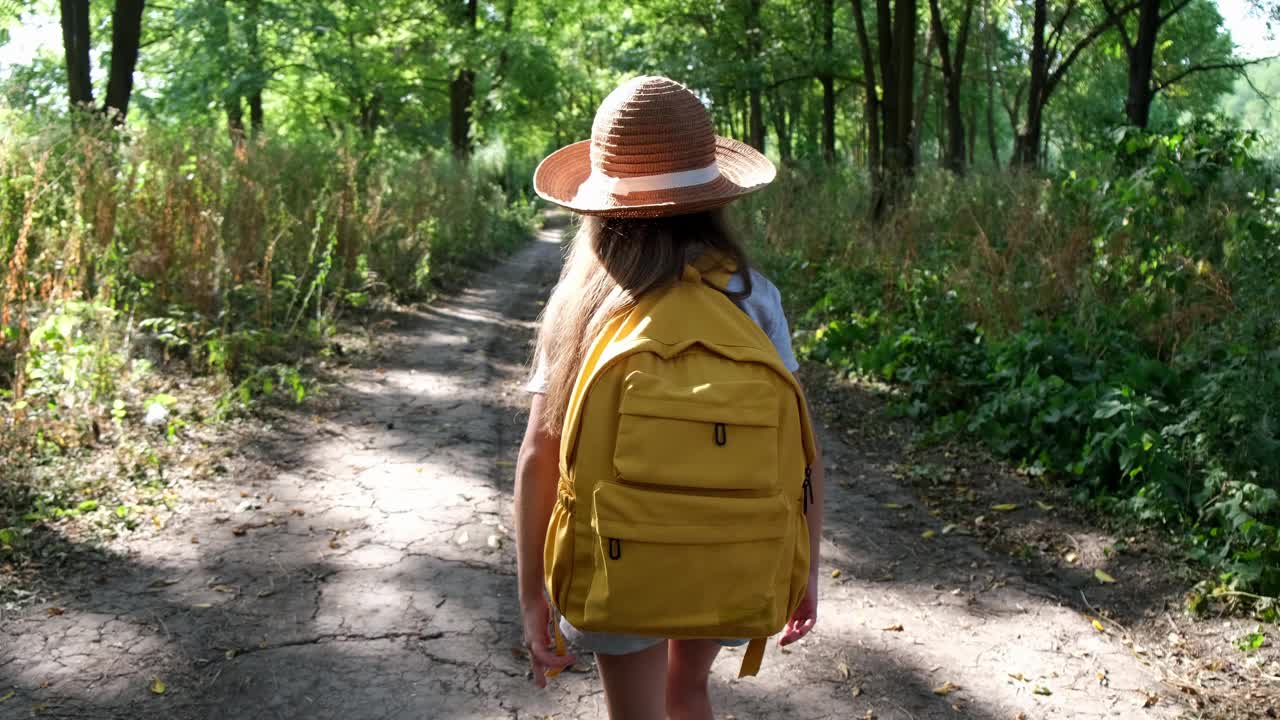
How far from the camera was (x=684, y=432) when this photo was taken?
165cm

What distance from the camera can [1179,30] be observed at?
73.8 ft

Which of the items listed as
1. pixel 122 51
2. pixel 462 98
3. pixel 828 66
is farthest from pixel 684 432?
pixel 462 98

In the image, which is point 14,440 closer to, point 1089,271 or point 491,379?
point 491,379

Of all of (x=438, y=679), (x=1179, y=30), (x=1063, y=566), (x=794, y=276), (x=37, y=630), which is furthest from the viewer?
(x=1179, y=30)

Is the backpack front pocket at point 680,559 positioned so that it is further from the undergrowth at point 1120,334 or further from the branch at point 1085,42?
the branch at point 1085,42

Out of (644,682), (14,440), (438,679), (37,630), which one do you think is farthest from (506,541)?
(644,682)

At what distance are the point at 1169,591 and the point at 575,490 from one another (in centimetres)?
346

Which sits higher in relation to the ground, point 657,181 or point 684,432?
point 657,181

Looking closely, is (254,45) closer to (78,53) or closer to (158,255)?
(78,53)

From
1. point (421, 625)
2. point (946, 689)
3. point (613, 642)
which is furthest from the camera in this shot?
point (421, 625)

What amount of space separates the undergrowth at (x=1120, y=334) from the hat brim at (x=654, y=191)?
302cm

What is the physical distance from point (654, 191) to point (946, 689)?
2354 millimetres

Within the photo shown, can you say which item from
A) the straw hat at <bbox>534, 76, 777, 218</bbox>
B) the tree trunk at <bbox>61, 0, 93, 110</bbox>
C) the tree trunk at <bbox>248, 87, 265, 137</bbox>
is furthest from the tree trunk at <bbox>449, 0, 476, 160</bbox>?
the straw hat at <bbox>534, 76, 777, 218</bbox>

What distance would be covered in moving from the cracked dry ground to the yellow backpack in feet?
2.94
